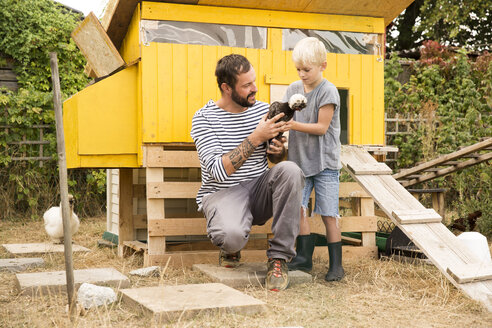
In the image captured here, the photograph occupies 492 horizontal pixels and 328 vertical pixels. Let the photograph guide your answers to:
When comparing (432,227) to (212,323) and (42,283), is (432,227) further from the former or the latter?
(42,283)

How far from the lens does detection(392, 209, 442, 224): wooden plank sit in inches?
134

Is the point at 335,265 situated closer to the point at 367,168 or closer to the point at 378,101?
the point at 367,168

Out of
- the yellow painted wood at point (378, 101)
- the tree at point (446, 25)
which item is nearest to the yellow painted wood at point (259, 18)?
the yellow painted wood at point (378, 101)

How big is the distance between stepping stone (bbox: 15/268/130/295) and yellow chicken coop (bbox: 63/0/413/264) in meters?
0.63

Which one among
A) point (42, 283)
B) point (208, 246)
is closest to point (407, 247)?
point (208, 246)

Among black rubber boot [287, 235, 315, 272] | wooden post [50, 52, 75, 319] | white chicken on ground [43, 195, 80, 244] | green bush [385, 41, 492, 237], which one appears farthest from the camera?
green bush [385, 41, 492, 237]

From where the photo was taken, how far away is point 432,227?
3461 millimetres

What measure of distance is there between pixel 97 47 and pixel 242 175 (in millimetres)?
1729

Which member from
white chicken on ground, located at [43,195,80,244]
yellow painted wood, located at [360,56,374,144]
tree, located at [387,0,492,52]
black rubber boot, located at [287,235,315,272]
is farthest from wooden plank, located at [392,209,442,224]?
tree, located at [387,0,492,52]

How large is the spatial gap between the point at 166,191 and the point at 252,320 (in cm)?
170

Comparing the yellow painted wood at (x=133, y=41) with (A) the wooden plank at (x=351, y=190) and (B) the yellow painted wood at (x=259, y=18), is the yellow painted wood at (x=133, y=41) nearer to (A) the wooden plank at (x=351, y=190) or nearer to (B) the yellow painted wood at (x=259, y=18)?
(B) the yellow painted wood at (x=259, y=18)

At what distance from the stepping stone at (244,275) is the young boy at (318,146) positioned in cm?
19

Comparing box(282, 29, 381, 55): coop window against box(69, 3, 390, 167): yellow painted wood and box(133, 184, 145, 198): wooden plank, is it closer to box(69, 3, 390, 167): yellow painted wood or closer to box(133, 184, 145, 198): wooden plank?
box(69, 3, 390, 167): yellow painted wood

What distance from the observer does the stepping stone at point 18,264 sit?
3.95 meters
